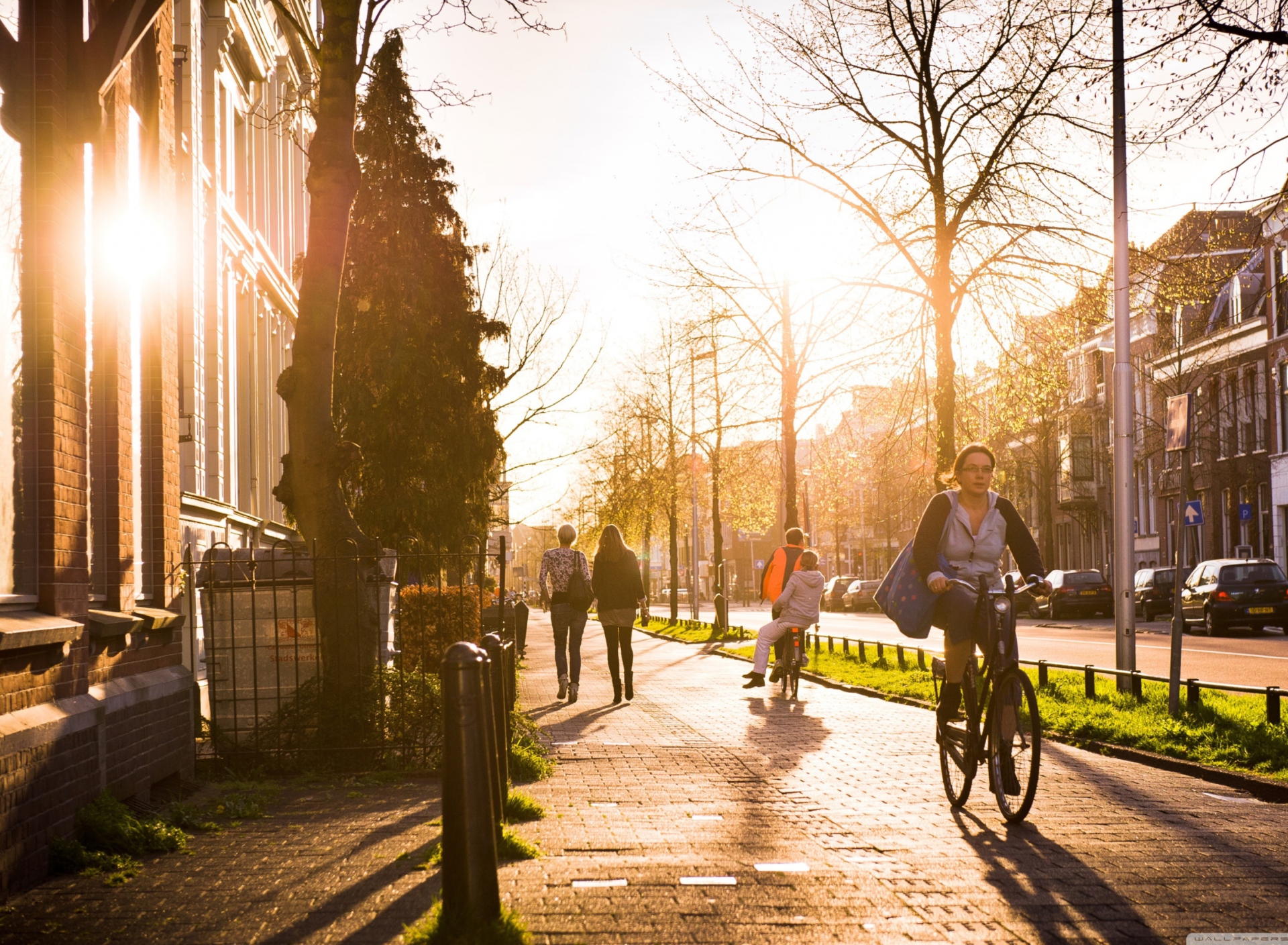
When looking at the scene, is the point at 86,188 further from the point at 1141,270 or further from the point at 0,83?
the point at 1141,270

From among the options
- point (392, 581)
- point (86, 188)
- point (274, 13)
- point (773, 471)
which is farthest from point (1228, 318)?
point (86, 188)

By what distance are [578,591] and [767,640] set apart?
7.97ft

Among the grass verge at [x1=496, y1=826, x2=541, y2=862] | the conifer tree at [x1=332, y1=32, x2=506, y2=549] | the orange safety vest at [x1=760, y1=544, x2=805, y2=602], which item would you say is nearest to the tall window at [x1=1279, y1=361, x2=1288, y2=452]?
the conifer tree at [x1=332, y1=32, x2=506, y2=549]

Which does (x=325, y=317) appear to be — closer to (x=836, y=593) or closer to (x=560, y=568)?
(x=560, y=568)

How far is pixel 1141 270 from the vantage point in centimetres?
1655

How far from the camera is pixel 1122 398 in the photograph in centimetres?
1434

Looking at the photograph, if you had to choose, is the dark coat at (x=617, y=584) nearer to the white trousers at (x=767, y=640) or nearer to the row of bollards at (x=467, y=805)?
the white trousers at (x=767, y=640)

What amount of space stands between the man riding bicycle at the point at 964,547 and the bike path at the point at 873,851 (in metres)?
0.82

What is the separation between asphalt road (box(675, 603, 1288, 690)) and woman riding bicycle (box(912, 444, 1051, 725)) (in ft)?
28.5

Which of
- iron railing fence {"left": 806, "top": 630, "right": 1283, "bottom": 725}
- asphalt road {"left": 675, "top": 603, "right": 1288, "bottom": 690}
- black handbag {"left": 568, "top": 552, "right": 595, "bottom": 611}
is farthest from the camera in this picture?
asphalt road {"left": 675, "top": 603, "right": 1288, "bottom": 690}

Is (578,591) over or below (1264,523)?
below

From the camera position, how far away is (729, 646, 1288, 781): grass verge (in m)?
9.12

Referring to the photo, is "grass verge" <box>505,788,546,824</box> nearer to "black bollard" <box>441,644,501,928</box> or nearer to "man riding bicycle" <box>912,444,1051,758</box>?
"man riding bicycle" <box>912,444,1051,758</box>

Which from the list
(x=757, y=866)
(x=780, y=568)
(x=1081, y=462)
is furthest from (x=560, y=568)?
(x=1081, y=462)
